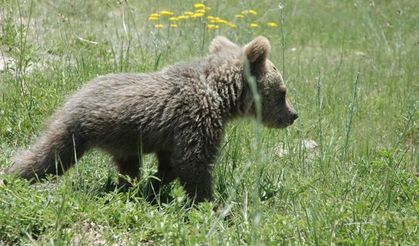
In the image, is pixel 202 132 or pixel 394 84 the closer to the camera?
pixel 202 132

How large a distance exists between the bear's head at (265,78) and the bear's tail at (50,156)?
5.13ft

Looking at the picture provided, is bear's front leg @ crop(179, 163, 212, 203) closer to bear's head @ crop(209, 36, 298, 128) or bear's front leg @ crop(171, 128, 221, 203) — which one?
bear's front leg @ crop(171, 128, 221, 203)

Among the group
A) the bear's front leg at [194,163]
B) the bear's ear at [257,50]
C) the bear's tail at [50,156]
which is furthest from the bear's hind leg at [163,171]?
the bear's ear at [257,50]

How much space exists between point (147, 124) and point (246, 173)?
0.98m

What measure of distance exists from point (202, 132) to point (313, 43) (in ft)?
32.1

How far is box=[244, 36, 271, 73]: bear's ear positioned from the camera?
19.4 ft

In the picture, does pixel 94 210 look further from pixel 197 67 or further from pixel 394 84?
pixel 394 84

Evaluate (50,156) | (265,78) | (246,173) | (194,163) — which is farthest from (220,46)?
(50,156)

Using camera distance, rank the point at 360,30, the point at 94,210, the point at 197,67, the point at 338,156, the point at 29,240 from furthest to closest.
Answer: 1. the point at 360,30
2. the point at 338,156
3. the point at 197,67
4. the point at 94,210
5. the point at 29,240

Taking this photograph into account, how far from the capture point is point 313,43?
14914 millimetres

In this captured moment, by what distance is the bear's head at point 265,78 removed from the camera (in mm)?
5957

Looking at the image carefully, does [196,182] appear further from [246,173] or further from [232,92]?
[232,92]

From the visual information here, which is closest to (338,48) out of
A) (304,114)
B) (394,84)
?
(394,84)

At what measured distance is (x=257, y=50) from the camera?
594 cm
